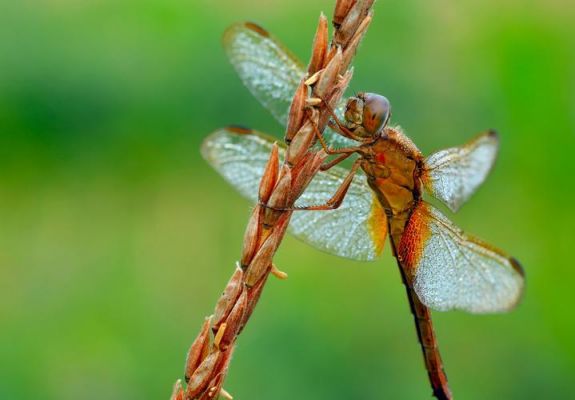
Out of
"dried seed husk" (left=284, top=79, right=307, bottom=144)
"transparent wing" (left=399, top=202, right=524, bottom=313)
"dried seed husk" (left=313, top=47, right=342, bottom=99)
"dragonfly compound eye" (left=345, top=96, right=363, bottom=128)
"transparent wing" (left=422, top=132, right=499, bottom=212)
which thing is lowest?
"transparent wing" (left=399, top=202, right=524, bottom=313)

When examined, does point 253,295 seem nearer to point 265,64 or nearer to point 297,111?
point 297,111

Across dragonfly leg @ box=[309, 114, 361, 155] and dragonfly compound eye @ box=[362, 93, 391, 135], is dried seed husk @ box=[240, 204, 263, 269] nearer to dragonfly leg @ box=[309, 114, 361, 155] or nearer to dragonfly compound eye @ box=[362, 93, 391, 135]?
dragonfly leg @ box=[309, 114, 361, 155]

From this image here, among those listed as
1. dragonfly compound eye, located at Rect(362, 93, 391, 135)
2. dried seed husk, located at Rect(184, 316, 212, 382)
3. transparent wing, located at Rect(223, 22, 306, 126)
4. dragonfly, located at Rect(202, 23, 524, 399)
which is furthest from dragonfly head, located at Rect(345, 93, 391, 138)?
dried seed husk, located at Rect(184, 316, 212, 382)

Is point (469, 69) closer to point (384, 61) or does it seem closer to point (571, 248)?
point (384, 61)

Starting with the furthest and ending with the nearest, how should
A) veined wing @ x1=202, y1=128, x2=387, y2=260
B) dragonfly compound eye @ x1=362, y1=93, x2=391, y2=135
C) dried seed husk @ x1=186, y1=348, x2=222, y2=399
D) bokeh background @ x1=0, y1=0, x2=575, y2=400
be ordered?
bokeh background @ x1=0, y1=0, x2=575, y2=400 → veined wing @ x1=202, y1=128, x2=387, y2=260 → dragonfly compound eye @ x1=362, y1=93, x2=391, y2=135 → dried seed husk @ x1=186, y1=348, x2=222, y2=399

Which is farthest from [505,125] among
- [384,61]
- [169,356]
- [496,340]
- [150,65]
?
[169,356]

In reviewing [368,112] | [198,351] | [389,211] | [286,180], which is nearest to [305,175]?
[286,180]
